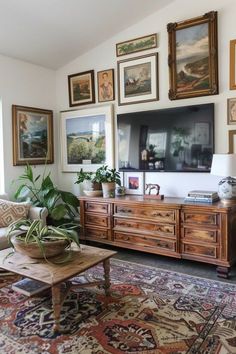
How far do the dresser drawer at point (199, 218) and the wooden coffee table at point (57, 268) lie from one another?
3.52 feet

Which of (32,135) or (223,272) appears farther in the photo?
(32,135)

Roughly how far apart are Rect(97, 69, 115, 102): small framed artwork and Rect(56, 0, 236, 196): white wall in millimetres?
96

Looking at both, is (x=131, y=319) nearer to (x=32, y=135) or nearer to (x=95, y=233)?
(x=95, y=233)

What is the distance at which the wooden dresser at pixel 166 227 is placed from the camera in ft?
9.86

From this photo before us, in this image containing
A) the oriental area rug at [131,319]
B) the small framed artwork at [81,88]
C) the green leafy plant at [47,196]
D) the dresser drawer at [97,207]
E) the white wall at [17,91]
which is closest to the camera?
the oriental area rug at [131,319]

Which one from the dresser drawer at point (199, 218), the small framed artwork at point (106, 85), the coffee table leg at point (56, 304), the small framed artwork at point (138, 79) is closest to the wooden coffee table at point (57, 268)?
the coffee table leg at point (56, 304)

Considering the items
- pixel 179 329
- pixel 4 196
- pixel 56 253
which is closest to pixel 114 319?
pixel 179 329

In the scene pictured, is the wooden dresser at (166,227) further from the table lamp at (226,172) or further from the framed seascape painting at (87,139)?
the framed seascape painting at (87,139)

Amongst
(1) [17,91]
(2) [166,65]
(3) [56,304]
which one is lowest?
(3) [56,304]

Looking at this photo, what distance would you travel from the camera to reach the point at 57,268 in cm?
217

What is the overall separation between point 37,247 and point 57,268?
215 millimetres

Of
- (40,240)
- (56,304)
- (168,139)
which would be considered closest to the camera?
(56,304)

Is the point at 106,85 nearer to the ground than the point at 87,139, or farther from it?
farther from it

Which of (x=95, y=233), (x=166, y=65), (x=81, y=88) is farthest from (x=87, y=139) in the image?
(x=166, y=65)
